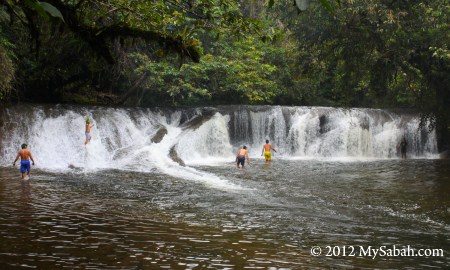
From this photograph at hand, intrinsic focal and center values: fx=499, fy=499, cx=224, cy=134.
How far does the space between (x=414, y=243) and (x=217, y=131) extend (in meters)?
17.1

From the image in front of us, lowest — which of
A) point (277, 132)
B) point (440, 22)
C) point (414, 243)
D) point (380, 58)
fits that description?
point (414, 243)

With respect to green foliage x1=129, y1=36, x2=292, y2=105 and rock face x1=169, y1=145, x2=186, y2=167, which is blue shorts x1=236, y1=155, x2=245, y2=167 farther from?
green foliage x1=129, y1=36, x2=292, y2=105

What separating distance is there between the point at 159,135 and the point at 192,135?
173 centimetres

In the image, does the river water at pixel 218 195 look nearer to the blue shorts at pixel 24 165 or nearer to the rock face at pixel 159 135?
the rock face at pixel 159 135

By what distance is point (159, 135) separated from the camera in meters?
21.9

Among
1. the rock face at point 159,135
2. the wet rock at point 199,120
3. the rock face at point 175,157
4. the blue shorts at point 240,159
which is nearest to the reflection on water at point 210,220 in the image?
the blue shorts at point 240,159

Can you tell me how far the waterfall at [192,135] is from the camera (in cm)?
1895

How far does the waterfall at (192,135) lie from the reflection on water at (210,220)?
9.53 feet

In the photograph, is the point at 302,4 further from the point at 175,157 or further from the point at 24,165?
the point at 175,157

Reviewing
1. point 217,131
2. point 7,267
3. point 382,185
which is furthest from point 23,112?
point 7,267

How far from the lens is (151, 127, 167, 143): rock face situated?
21328 millimetres

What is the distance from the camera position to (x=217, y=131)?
80.2 ft

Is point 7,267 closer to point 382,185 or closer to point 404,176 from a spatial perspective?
point 382,185

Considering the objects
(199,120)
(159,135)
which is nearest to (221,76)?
(199,120)
